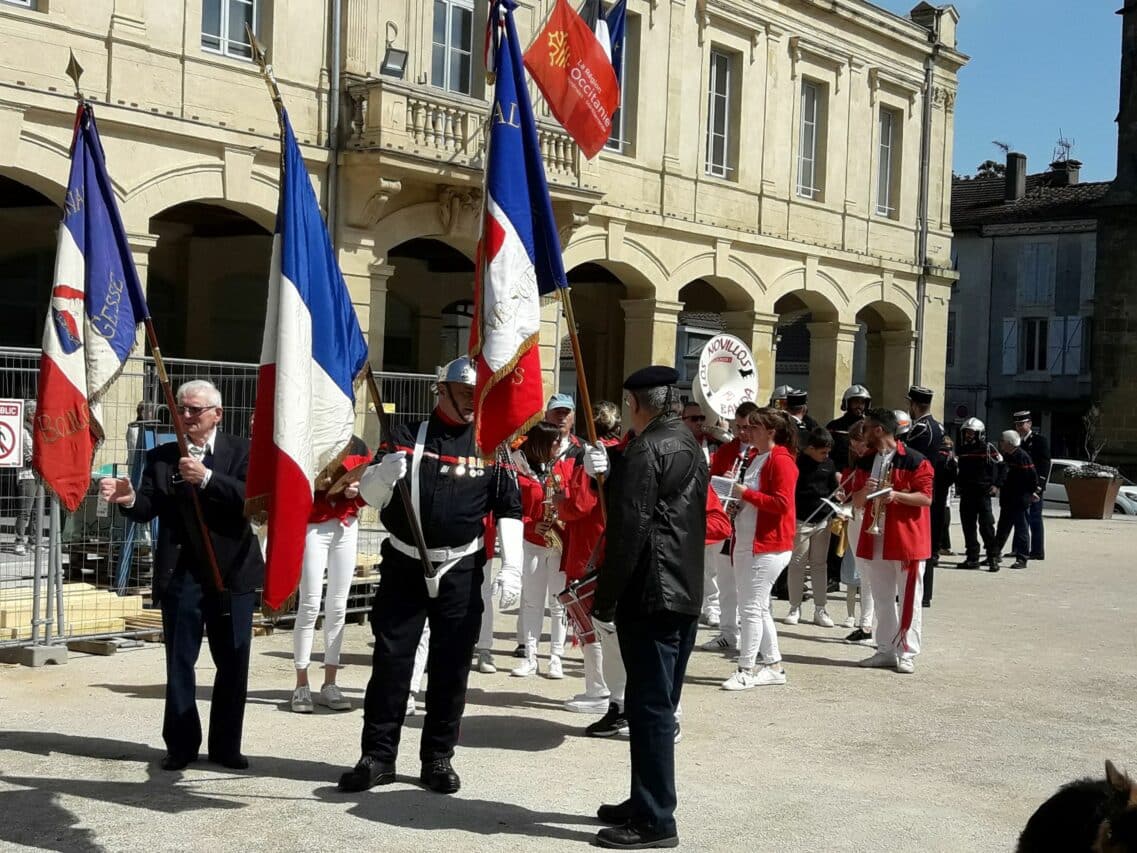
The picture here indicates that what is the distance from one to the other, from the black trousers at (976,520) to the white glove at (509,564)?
11979mm

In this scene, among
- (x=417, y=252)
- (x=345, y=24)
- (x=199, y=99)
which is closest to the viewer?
(x=199, y=99)

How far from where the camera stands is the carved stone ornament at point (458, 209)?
19.9 meters

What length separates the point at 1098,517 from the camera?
29.0 metres

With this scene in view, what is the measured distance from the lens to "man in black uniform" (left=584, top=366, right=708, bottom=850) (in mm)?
5855

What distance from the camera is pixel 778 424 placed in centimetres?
957

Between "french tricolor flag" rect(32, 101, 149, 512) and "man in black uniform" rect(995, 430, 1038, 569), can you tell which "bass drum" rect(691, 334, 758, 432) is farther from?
"man in black uniform" rect(995, 430, 1038, 569)

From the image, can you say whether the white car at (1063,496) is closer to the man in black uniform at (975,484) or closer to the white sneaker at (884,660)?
the man in black uniform at (975,484)

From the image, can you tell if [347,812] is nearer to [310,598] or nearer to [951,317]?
[310,598]

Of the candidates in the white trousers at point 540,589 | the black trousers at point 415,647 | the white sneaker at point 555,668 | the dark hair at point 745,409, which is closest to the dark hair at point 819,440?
the dark hair at point 745,409

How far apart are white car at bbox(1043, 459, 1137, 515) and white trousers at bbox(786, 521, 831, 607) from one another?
65.9ft

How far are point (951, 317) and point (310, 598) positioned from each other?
47966 millimetres

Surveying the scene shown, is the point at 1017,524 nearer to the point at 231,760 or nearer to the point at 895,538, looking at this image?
the point at 895,538

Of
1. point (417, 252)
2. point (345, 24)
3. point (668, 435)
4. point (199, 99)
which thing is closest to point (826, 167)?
point (417, 252)

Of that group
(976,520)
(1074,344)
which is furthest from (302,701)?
(1074,344)
